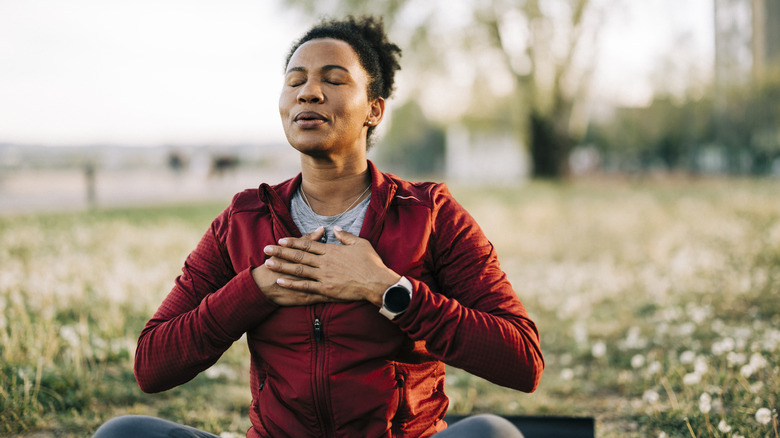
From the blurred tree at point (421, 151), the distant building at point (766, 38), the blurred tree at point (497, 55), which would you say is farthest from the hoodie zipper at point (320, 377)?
the blurred tree at point (421, 151)

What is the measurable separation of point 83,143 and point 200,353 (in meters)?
30.5

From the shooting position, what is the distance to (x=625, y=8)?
68.5 feet

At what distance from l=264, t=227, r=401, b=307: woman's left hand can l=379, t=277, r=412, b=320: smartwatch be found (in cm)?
2

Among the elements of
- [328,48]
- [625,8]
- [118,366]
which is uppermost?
[625,8]

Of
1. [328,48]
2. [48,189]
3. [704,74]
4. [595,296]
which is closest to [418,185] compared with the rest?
[328,48]

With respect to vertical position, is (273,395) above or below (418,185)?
below

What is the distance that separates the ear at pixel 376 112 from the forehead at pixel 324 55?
7.5 inches

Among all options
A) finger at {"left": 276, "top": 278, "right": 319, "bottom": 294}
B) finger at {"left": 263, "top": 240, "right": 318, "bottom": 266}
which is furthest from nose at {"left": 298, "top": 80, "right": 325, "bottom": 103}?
finger at {"left": 276, "top": 278, "right": 319, "bottom": 294}

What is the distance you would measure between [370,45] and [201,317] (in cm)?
126

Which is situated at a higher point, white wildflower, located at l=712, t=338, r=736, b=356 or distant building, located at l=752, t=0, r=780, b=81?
distant building, located at l=752, t=0, r=780, b=81

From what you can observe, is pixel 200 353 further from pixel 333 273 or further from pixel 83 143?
pixel 83 143

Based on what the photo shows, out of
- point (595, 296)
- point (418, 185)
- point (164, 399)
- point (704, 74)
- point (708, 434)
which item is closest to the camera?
point (418, 185)

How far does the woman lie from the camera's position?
6.82 feet

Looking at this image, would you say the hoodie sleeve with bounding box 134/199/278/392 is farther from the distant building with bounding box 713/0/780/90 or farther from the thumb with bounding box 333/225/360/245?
the distant building with bounding box 713/0/780/90
